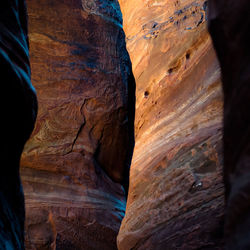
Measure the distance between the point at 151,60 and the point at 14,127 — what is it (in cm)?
173

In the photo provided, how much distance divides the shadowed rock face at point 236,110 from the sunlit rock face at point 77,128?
3.61m

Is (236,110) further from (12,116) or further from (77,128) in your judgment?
(77,128)

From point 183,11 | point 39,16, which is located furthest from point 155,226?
point 39,16

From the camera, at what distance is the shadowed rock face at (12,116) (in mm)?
1576

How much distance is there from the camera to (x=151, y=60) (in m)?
3.16

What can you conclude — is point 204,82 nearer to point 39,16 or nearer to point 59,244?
point 59,244

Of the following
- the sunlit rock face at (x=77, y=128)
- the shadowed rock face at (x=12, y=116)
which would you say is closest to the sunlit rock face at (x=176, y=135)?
the shadowed rock face at (x=12, y=116)

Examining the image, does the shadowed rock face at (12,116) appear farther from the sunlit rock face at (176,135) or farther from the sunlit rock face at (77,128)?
the sunlit rock face at (77,128)

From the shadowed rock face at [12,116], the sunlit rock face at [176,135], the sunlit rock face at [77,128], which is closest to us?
the shadowed rock face at [12,116]

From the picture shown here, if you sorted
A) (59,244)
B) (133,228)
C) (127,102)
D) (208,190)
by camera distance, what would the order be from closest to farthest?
(208,190) < (133,228) < (59,244) < (127,102)

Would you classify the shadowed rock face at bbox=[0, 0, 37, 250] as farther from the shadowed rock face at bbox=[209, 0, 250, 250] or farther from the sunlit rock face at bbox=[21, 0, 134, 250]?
the sunlit rock face at bbox=[21, 0, 134, 250]

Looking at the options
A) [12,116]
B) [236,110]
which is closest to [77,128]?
[12,116]

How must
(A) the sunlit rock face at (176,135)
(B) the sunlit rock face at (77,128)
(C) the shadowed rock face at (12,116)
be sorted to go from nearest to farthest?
(C) the shadowed rock face at (12,116), (A) the sunlit rock face at (176,135), (B) the sunlit rock face at (77,128)

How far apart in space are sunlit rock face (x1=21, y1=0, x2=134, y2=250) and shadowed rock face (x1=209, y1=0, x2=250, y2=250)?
3609 millimetres
